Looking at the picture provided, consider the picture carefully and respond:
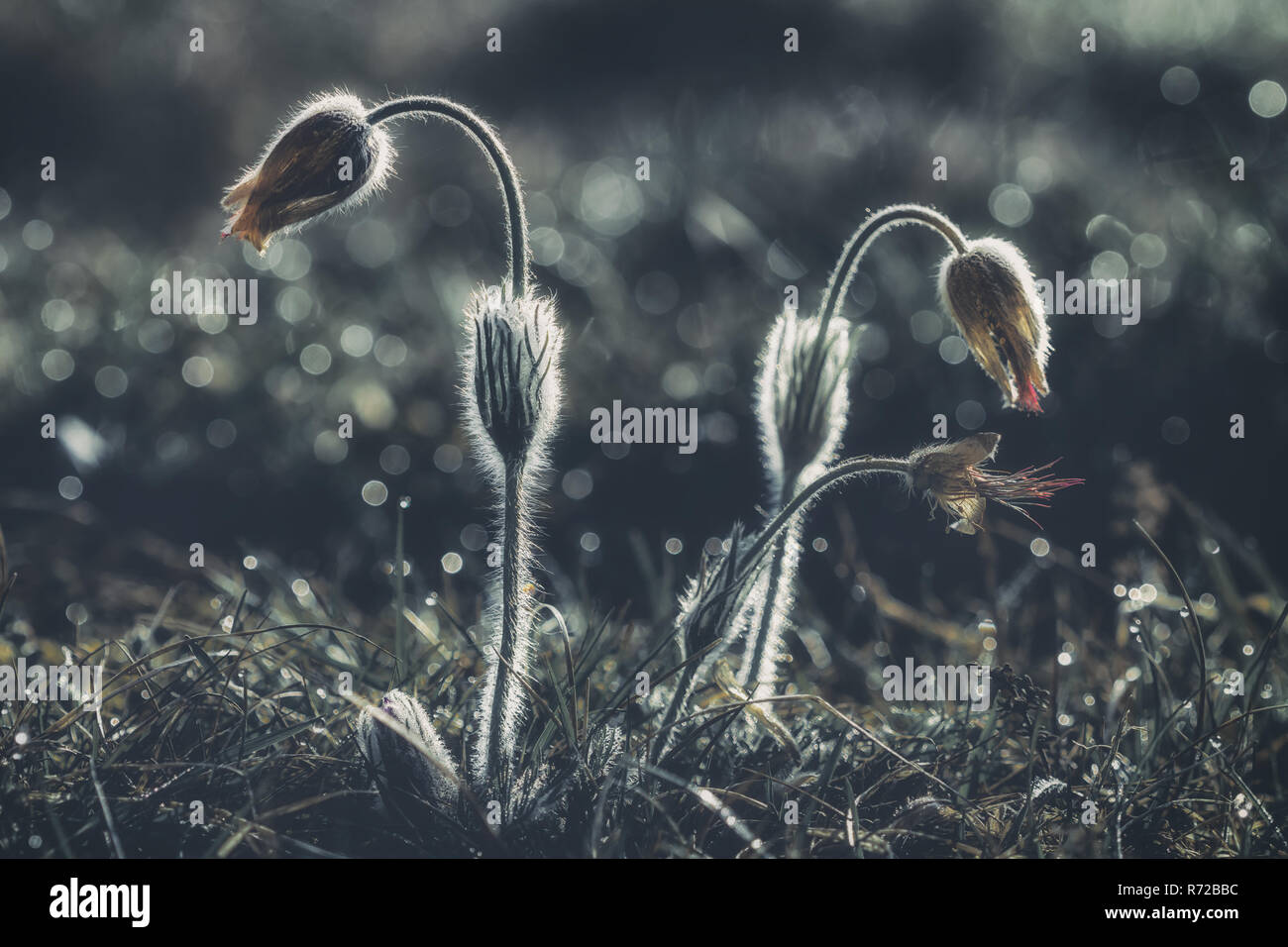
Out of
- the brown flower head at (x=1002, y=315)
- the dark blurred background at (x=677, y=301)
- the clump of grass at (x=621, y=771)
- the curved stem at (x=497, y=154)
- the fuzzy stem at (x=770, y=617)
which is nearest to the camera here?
the clump of grass at (x=621, y=771)

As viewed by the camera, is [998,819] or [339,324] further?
[339,324]

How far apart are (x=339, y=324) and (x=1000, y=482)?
9.99 ft

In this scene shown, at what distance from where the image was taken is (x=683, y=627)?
2176mm

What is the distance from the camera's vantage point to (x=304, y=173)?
2.12 m

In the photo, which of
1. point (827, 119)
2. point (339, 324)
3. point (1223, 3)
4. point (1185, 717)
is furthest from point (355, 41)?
point (1185, 717)

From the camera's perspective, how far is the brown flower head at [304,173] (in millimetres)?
2094

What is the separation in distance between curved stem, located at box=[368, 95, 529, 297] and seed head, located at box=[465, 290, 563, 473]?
0.07 meters

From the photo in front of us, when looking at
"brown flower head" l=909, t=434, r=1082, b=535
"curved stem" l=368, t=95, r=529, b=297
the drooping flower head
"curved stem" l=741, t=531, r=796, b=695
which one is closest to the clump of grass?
"curved stem" l=741, t=531, r=796, b=695

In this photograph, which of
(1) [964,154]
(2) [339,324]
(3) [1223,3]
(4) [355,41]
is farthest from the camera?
(4) [355,41]

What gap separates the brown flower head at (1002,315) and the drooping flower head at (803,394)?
25cm

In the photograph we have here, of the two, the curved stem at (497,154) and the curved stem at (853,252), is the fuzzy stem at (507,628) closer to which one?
the curved stem at (497,154)

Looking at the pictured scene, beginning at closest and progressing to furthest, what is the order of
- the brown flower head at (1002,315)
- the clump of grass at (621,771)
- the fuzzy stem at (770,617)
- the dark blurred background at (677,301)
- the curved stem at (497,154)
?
the clump of grass at (621,771)
the curved stem at (497,154)
the brown flower head at (1002,315)
the fuzzy stem at (770,617)
the dark blurred background at (677,301)

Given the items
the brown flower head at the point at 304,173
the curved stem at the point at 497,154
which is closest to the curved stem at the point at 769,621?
the curved stem at the point at 497,154

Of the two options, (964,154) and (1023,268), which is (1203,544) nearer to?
(1023,268)
